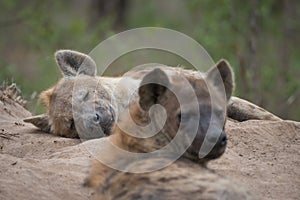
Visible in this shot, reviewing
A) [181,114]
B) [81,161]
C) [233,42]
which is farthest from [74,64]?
[233,42]

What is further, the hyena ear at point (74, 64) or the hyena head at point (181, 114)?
the hyena ear at point (74, 64)

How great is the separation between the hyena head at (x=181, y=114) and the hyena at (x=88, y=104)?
1870mm

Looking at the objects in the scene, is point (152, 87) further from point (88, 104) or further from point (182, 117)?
point (88, 104)

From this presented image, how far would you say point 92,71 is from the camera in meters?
6.96

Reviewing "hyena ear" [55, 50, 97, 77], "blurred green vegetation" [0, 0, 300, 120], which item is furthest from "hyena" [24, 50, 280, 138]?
"blurred green vegetation" [0, 0, 300, 120]

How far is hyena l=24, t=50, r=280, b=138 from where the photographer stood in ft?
21.0

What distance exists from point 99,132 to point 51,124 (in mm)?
585

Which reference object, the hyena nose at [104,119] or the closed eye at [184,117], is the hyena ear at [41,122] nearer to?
the hyena nose at [104,119]

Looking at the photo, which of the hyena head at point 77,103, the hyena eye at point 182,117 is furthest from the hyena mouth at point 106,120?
the hyena eye at point 182,117

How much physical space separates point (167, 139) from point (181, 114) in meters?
0.17

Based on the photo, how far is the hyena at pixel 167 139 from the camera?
384 cm

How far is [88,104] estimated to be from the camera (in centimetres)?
650

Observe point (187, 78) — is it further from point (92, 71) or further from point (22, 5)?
point (22, 5)

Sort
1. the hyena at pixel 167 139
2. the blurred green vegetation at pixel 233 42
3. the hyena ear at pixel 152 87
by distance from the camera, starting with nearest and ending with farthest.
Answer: the hyena at pixel 167 139
the hyena ear at pixel 152 87
the blurred green vegetation at pixel 233 42
